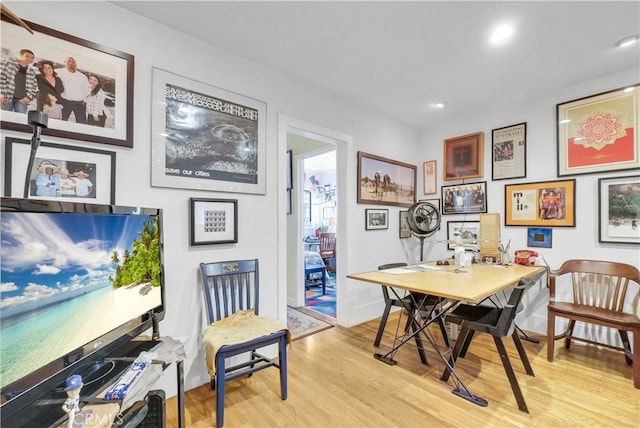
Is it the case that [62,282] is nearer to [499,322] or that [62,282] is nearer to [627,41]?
[499,322]

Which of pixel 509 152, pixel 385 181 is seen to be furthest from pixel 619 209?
pixel 385 181

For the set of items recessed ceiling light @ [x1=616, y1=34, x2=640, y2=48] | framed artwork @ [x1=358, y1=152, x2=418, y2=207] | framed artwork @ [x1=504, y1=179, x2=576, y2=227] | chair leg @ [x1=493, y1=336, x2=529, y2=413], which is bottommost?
chair leg @ [x1=493, y1=336, x2=529, y2=413]

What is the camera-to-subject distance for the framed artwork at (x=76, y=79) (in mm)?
1436

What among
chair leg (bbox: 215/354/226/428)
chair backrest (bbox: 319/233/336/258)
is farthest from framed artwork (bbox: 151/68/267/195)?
chair backrest (bbox: 319/233/336/258)

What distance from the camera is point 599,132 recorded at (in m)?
2.67

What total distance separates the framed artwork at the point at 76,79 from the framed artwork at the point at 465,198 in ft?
11.7

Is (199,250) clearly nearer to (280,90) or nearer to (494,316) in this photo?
(280,90)

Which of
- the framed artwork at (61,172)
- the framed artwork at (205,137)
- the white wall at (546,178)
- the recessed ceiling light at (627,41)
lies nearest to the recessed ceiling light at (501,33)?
the recessed ceiling light at (627,41)

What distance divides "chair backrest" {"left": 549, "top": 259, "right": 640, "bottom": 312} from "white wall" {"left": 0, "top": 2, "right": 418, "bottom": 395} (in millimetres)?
2652

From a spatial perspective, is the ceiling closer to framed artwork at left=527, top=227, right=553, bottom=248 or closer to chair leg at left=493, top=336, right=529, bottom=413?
framed artwork at left=527, top=227, right=553, bottom=248

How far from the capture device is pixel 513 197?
3.20 metres

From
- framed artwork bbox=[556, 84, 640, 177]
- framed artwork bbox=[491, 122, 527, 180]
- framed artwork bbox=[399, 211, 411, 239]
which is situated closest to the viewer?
framed artwork bbox=[556, 84, 640, 177]

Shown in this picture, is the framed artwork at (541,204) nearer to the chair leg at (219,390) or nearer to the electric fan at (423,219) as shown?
the electric fan at (423,219)

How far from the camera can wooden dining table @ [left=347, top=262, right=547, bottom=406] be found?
1803 mm
